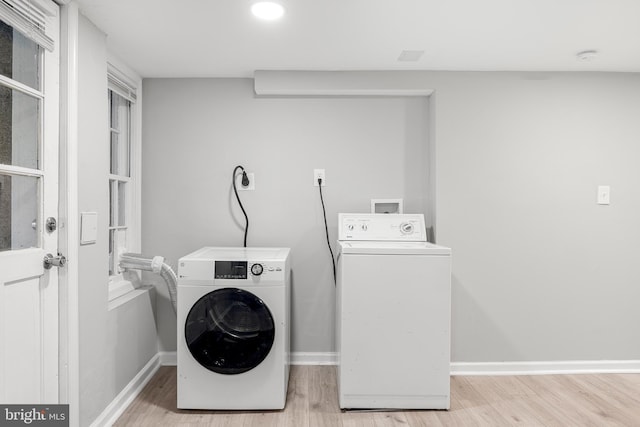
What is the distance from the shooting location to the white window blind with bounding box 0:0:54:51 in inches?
55.0

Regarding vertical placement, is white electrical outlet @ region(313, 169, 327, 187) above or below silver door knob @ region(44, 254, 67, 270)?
above

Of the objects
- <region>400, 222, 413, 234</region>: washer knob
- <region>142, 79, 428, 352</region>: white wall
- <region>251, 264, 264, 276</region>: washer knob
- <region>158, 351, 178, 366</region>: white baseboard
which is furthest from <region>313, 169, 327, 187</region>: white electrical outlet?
<region>158, 351, 178, 366</region>: white baseboard

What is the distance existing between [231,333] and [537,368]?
6.83 ft

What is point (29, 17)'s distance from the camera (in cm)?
150

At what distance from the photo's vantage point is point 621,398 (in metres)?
2.28

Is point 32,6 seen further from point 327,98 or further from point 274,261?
point 327,98

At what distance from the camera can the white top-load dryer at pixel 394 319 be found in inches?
83.0

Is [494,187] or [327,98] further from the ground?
[327,98]

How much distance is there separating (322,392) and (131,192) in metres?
1.83

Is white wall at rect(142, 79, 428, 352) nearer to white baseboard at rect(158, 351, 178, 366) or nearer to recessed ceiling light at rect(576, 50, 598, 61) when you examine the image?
white baseboard at rect(158, 351, 178, 366)

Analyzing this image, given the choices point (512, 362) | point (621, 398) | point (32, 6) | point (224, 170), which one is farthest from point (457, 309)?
point (32, 6)

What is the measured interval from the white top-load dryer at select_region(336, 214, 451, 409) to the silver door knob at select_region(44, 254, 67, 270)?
1.30 m

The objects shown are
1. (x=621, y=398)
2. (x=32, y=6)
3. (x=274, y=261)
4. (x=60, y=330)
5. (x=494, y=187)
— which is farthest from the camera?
(x=494, y=187)

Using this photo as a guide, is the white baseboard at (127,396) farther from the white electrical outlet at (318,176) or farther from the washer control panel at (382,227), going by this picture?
the white electrical outlet at (318,176)
